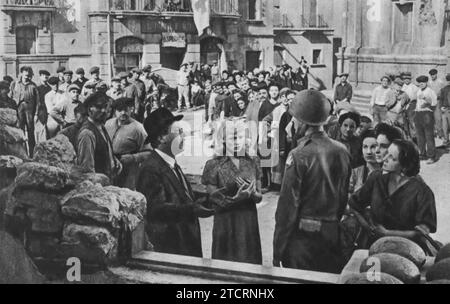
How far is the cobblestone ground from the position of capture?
4.95m

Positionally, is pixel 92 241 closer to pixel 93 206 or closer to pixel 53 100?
pixel 93 206

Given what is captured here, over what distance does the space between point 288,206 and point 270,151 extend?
3.72 feet

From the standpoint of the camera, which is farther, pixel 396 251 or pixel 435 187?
pixel 435 187

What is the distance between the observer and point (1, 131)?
653 centimetres

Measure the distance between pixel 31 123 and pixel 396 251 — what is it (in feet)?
14.1

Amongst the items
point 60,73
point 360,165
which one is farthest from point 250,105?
point 60,73

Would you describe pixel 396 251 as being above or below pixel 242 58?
below

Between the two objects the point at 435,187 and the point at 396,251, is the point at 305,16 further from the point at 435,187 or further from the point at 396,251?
the point at 396,251

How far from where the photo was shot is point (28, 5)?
657 centimetres

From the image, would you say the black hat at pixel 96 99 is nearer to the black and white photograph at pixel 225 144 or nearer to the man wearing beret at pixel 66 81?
the black and white photograph at pixel 225 144

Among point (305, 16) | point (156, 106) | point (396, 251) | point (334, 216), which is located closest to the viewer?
point (396, 251)

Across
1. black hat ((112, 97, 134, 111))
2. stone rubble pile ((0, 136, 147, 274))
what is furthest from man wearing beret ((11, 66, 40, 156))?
stone rubble pile ((0, 136, 147, 274))

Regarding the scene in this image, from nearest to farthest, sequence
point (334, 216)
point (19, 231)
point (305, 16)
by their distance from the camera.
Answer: point (334, 216), point (19, 231), point (305, 16)
